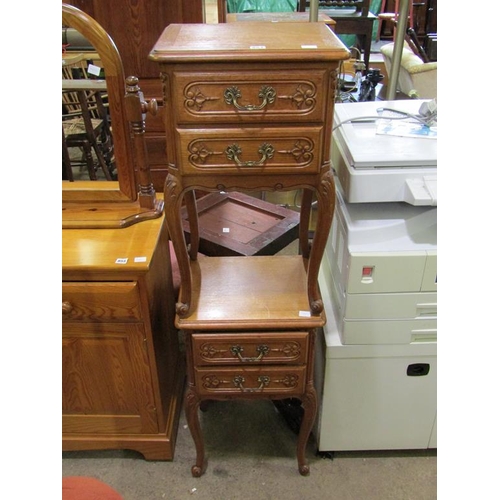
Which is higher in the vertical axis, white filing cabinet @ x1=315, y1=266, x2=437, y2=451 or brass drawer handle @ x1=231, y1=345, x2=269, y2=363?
brass drawer handle @ x1=231, y1=345, x2=269, y2=363

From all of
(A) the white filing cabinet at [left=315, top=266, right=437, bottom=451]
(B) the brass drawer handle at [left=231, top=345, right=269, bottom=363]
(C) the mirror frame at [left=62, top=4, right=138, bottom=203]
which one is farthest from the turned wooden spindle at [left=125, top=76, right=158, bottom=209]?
(A) the white filing cabinet at [left=315, top=266, right=437, bottom=451]

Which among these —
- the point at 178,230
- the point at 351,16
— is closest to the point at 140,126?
the point at 178,230

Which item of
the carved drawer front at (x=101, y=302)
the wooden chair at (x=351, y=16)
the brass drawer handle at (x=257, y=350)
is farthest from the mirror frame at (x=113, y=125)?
the wooden chair at (x=351, y=16)

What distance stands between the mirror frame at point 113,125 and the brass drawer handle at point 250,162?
0.46 meters

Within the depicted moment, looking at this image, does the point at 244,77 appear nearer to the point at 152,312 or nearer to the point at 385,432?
the point at 152,312

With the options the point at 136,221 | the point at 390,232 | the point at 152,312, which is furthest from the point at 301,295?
A: the point at 136,221

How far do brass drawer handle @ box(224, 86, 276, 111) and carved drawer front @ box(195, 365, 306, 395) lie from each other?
714mm

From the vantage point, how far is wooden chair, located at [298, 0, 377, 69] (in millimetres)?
3867

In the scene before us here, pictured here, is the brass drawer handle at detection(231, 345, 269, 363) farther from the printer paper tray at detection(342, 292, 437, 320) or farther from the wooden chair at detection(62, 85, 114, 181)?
the wooden chair at detection(62, 85, 114, 181)

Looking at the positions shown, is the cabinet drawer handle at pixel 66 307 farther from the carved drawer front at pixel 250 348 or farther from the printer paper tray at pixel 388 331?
the printer paper tray at pixel 388 331

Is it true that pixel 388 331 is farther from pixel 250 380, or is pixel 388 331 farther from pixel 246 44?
pixel 246 44

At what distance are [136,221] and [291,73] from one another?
2.29ft

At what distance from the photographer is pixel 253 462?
158 cm

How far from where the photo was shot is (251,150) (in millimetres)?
1040
